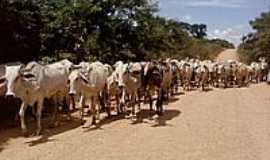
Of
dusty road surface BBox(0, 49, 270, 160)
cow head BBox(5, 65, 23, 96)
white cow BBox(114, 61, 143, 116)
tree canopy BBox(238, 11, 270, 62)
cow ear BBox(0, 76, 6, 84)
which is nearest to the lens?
dusty road surface BBox(0, 49, 270, 160)

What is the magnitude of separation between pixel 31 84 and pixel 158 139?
12.1 ft

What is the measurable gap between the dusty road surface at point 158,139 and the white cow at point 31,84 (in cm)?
85

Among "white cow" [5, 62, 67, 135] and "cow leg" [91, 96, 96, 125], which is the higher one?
"white cow" [5, 62, 67, 135]

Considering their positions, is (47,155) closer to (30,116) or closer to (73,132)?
(73,132)

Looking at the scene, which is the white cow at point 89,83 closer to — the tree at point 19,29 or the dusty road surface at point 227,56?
the tree at point 19,29

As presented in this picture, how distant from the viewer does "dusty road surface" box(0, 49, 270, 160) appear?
12.1 meters

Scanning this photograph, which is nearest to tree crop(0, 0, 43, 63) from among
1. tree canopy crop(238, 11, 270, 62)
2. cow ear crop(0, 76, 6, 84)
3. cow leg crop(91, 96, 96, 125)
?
cow ear crop(0, 76, 6, 84)

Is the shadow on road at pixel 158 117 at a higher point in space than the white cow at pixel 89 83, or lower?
lower

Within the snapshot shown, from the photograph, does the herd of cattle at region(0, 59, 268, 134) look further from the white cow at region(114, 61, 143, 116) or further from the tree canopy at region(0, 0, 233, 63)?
the tree canopy at region(0, 0, 233, 63)

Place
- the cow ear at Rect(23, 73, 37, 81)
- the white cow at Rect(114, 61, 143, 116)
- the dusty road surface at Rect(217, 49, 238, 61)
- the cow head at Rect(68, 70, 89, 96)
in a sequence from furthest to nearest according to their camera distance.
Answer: the dusty road surface at Rect(217, 49, 238, 61) < the white cow at Rect(114, 61, 143, 116) < the cow head at Rect(68, 70, 89, 96) < the cow ear at Rect(23, 73, 37, 81)

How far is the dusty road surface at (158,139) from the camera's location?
12.1 meters

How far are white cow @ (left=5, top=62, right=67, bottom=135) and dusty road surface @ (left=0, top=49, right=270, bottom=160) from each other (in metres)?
0.85

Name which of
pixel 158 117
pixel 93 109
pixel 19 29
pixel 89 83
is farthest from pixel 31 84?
pixel 158 117

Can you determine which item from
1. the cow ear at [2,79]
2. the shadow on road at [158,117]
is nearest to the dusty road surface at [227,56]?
the shadow on road at [158,117]
